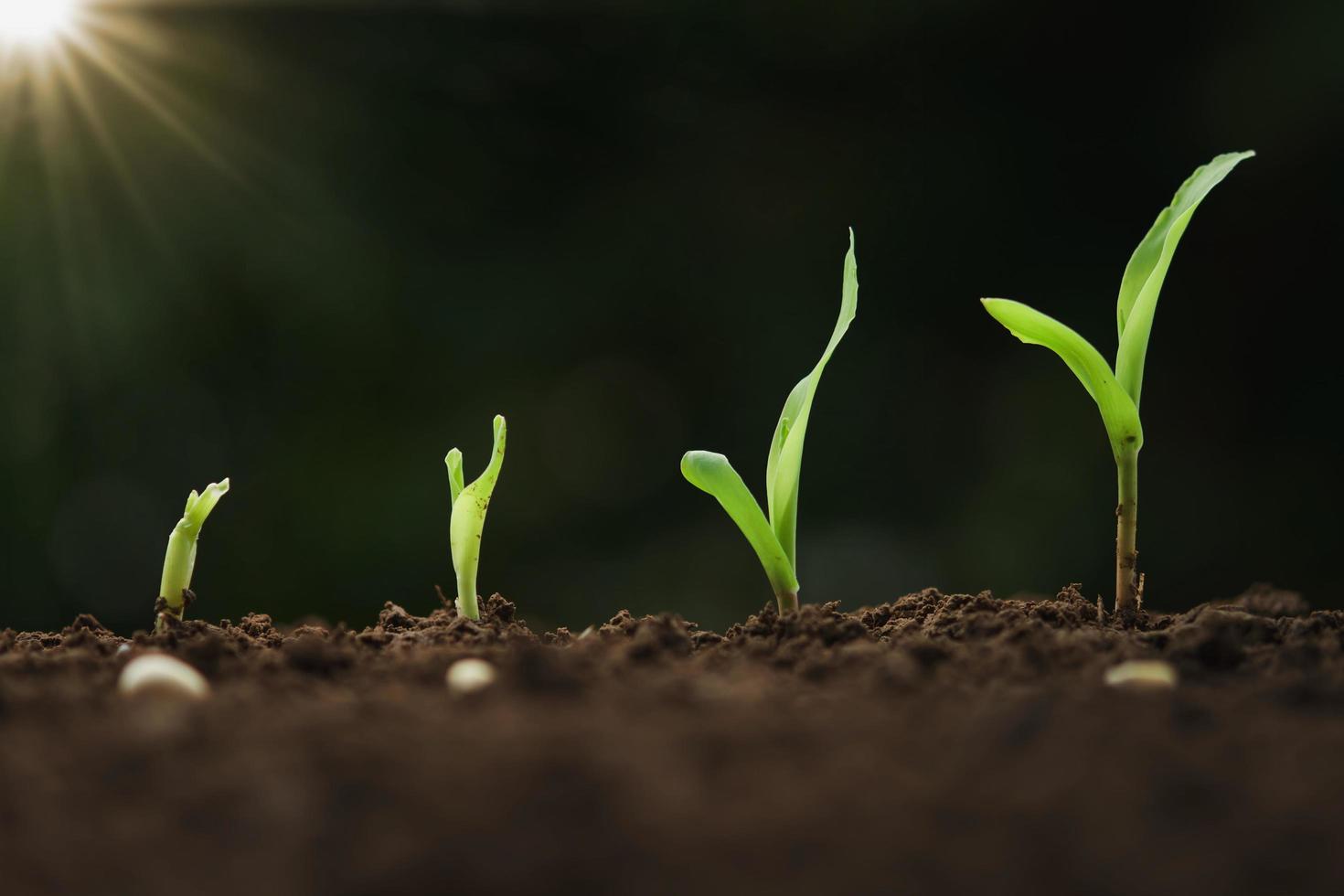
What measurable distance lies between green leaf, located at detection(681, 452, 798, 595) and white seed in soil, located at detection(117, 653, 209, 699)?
511mm

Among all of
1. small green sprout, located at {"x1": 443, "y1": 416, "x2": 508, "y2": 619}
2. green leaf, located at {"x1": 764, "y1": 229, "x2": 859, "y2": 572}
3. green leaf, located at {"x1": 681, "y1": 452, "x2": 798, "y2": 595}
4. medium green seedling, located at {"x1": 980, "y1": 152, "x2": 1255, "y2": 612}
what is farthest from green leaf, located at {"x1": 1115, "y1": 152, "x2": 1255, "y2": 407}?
small green sprout, located at {"x1": 443, "y1": 416, "x2": 508, "y2": 619}

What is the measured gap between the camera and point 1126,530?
115 centimetres

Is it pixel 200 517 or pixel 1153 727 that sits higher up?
pixel 200 517

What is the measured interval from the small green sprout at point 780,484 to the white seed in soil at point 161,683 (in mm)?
518

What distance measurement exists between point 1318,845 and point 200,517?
104 cm

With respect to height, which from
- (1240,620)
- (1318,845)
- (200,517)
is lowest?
(1318,845)

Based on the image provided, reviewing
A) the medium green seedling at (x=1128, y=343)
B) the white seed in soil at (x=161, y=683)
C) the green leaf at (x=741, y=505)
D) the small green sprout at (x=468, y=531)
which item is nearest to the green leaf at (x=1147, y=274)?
the medium green seedling at (x=1128, y=343)

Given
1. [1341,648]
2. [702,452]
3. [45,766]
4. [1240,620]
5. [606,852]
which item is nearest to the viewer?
[606,852]

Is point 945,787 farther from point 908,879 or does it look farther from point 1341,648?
point 1341,648

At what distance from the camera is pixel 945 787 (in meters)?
0.50

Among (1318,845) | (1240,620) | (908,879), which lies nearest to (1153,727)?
(1318,845)

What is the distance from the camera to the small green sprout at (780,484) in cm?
113

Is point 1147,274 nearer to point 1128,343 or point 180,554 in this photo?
point 1128,343

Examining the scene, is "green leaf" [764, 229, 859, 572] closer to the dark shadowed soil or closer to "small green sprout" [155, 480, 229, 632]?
the dark shadowed soil
